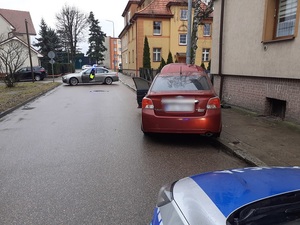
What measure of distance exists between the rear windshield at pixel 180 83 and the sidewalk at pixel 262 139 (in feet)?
4.23

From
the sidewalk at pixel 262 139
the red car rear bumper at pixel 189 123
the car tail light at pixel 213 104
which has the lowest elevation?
the sidewalk at pixel 262 139

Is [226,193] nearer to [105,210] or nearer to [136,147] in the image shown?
[105,210]

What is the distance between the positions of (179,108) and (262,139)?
199cm

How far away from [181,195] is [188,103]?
3673 millimetres

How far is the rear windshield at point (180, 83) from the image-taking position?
581 cm

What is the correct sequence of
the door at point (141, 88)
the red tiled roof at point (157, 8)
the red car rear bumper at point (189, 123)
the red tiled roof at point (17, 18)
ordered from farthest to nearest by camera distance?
the red tiled roof at point (17, 18) < the red tiled roof at point (157, 8) < the door at point (141, 88) < the red car rear bumper at point (189, 123)

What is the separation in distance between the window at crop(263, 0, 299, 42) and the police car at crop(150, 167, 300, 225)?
6.41 metres

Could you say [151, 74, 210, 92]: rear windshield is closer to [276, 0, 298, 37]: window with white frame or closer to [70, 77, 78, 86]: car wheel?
[276, 0, 298, 37]: window with white frame

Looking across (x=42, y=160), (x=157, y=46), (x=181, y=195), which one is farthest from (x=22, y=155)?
(x=157, y=46)

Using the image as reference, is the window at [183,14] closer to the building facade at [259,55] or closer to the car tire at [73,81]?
the car tire at [73,81]

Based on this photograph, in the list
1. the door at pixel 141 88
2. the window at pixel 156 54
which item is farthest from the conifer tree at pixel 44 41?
the door at pixel 141 88

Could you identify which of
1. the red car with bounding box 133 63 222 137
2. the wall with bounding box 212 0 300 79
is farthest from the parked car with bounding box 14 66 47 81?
the red car with bounding box 133 63 222 137

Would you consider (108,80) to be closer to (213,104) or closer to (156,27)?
(156,27)

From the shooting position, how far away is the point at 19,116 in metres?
9.49
